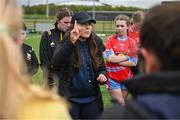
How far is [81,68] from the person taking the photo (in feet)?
19.8

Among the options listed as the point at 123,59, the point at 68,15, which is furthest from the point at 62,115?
the point at 123,59

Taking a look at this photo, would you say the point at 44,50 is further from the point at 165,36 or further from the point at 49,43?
the point at 165,36

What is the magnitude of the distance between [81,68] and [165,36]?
3891mm

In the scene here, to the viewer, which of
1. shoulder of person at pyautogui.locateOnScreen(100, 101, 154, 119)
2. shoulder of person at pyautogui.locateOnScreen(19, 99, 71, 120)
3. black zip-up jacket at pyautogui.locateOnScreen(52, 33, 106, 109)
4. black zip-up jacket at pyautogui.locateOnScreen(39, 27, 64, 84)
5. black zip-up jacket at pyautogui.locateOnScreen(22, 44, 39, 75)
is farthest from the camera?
black zip-up jacket at pyautogui.locateOnScreen(39, 27, 64, 84)

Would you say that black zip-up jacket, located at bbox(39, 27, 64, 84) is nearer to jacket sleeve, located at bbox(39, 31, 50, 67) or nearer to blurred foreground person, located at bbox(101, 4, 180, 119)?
jacket sleeve, located at bbox(39, 31, 50, 67)

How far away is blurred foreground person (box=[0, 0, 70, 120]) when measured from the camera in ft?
6.92

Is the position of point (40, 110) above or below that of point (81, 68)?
above

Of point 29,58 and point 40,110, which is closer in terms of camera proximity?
point 40,110

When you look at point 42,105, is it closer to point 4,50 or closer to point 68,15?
point 4,50

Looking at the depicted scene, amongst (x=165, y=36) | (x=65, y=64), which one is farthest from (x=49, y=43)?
(x=165, y=36)

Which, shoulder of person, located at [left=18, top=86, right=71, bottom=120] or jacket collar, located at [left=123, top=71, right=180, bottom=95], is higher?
jacket collar, located at [left=123, top=71, right=180, bottom=95]

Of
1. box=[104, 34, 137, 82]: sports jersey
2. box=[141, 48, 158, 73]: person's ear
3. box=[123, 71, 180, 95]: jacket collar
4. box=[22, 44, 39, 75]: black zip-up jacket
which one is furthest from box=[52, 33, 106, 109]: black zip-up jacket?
box=[123, 71, 180, 95]: jacket collar

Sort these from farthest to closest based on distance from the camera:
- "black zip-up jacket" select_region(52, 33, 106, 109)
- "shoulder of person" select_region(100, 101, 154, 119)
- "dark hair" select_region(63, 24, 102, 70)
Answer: "dark hair" select_region(63, 24, 102, 70), "black zip-up jacket" select_region(52, 33, 106, 109), "shoulder of person" select_region(100, 101, 154, 119)

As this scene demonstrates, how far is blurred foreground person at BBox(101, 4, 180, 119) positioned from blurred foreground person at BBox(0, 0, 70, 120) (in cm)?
27
